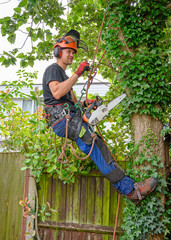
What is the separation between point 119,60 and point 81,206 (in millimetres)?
2282

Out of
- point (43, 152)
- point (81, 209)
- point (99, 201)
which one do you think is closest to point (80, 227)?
point (81, 209)

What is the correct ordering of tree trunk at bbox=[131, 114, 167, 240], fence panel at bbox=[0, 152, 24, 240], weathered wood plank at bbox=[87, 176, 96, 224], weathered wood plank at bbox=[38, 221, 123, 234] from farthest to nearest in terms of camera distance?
fence panel at bbox=[0, 152, 24, 240] → weathered wood plank at bbox=[87, 176, 96, 224] → weathered wood plank at bbox=[38, 221, 123, 234] → tree trunk at bbox=[131, 114, 167, 240]

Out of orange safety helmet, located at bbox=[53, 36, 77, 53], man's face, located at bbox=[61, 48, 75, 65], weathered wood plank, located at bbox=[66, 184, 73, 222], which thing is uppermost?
orange safety helmet, located at bbox=[53, 36, 77, 53]

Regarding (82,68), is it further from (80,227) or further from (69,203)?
(80,227)

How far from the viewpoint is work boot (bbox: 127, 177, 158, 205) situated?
10.0 feet

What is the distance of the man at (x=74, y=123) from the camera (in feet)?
10.3

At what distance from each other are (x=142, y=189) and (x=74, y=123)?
1145 mm

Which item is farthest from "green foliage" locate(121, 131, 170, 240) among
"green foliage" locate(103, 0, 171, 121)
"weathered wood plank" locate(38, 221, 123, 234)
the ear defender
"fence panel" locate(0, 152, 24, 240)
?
"fence panel" locate(0, 152, 24, 240)

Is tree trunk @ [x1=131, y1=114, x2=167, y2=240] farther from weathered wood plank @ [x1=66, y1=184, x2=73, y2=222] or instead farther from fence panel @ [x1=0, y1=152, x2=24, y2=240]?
fence panel @ [x1=0, y1=152, x2=24, y2=240]

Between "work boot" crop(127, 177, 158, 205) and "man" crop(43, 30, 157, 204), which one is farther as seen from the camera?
"man" crop(43, 30, 157, 204)

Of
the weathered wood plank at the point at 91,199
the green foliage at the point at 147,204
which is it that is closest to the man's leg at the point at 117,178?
the green foliage at the point at 147,204

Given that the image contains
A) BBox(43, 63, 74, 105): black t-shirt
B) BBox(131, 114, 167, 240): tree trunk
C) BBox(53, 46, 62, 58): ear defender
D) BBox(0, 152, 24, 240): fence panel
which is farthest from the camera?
BBox(0, 152, 24, 240): fence panel

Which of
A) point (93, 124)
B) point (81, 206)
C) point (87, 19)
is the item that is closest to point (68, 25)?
point (87, 19)

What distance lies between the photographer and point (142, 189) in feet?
10.1
